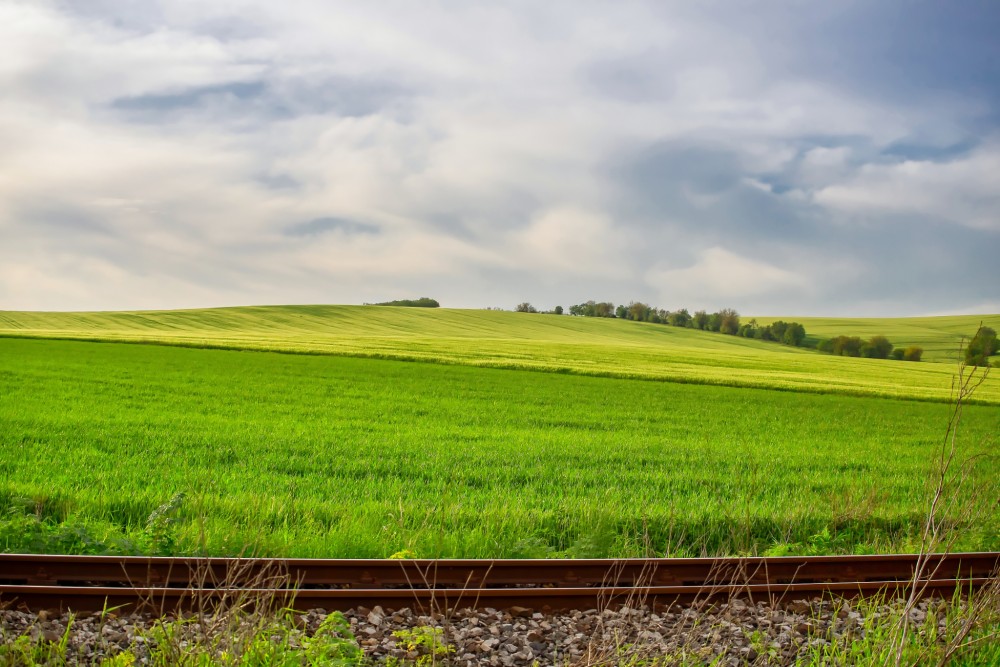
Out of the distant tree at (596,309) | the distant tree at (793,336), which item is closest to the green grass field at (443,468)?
the distant tree at (793,336)

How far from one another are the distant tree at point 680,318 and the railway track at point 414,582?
113m

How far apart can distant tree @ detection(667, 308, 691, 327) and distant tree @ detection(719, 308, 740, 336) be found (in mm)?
5039

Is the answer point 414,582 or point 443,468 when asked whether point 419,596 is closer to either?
point 414,582

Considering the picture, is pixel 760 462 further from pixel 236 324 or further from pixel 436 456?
pixel 236 324

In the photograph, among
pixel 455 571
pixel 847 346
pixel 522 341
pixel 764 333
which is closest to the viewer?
pixel 455 571

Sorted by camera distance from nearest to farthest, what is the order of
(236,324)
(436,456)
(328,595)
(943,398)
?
(328,595)
(436,456)
(943,398)
(236,324)

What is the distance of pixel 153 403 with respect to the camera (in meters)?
19.2

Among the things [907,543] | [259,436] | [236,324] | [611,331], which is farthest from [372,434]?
[611,331]

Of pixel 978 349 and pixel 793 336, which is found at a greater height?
pixel 793 336

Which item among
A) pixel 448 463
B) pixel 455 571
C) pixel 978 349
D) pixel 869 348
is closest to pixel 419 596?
pixel 455 571

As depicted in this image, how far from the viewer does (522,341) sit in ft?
210

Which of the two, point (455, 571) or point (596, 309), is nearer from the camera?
point (455, 571)

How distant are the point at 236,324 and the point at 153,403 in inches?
2362

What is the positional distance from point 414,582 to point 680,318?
4542 inches
